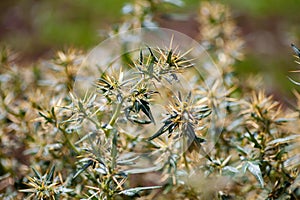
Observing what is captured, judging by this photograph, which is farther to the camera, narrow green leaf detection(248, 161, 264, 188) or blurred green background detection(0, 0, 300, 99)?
blurred green background detection(0, 0, 300, 99)

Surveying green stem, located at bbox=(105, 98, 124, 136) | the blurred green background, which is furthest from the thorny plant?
the blurred green background

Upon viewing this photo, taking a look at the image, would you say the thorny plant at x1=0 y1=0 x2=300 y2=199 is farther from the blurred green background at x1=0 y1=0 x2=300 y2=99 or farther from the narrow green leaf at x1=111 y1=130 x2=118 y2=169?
the blurred green background at x1=0 y1=0 x2=300 y2=99

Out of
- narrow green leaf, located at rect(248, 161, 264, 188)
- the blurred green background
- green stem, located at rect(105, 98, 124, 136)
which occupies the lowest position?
narrow green leaf, located at rect(248, 161, 264, 188)

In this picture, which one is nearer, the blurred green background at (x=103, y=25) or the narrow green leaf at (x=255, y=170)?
the narrow green leaf at (x=255, y=170)

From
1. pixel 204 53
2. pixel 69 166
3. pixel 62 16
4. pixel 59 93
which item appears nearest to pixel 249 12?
pixel 62 16

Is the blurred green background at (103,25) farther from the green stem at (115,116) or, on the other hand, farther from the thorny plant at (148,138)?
the green stem at (115,116)

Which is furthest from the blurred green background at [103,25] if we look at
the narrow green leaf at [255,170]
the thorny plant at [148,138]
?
the narrow green leaf at [255,170]
